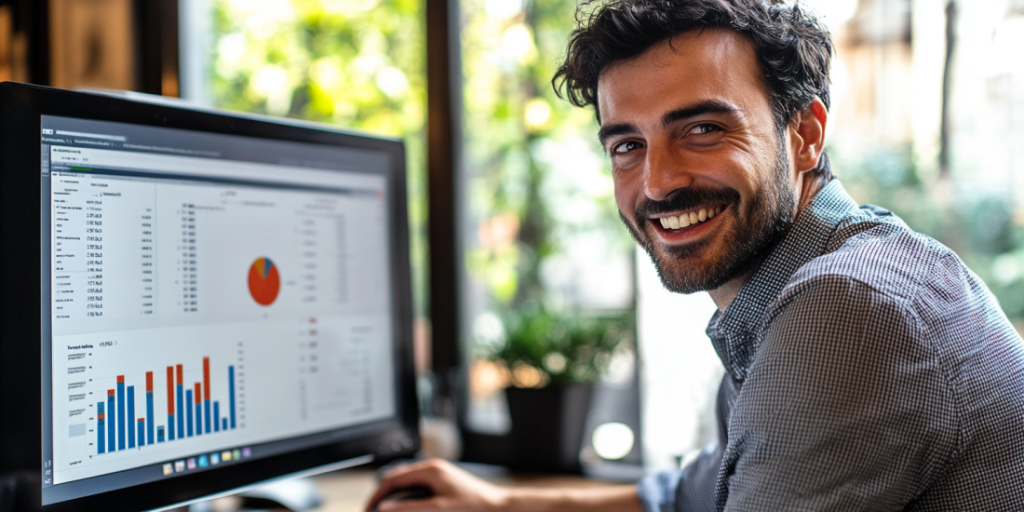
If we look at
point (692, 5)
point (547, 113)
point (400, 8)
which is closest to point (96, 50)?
point (400, 8)

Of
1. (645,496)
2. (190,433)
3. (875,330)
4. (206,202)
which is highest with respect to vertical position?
(206,202)

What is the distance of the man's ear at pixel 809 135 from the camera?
0.87m

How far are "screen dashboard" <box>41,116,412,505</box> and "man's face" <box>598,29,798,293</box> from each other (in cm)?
42

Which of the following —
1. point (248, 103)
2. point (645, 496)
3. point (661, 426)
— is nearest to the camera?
point (645, 496)

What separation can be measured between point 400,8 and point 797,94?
109cm

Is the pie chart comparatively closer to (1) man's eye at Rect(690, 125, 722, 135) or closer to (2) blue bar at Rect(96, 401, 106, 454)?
(2) blue bar at Rect(96, 401, 106, 454)

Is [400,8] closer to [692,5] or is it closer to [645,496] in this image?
[692,5]

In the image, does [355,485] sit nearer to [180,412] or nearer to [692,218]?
[180,412]

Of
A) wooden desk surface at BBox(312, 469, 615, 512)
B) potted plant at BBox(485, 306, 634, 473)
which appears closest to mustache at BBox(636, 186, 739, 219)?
potted plant at BBox(485, 306, 634, 473)

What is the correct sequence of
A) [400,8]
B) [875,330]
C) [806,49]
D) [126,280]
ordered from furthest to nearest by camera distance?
[400,8] → [806,49] → [126,280] → [875,330]

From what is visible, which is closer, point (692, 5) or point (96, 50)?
point (692, 5)

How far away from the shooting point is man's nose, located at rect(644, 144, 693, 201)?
2.63 ft

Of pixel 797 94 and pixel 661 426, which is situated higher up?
pixel 797 94

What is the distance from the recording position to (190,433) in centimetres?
82
